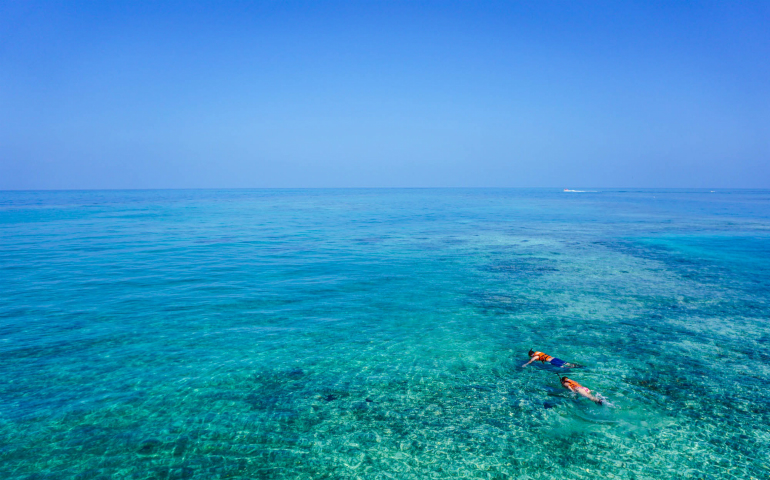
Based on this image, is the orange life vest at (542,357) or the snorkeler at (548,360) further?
the orange life vest at (542,357)

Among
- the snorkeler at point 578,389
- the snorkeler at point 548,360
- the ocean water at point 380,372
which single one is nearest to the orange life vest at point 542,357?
the snorkeler at point 548,360

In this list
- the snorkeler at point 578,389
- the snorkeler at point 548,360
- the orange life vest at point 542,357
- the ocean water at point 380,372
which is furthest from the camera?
the orange life vest at point 542,357

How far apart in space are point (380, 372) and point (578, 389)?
446 cm

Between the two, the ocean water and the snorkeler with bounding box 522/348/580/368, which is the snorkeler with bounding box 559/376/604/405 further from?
the snorkeler with bounding box 522/348/580/368

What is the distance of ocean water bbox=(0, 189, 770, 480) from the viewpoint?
276 inches

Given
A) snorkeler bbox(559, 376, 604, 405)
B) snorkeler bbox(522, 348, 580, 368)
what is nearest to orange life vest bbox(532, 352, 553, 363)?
snorkeler bbox(522, 348, 580, 368)

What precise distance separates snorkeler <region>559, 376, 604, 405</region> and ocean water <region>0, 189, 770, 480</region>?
173 mm

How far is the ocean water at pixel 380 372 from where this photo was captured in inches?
276

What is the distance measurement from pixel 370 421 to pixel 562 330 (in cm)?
758

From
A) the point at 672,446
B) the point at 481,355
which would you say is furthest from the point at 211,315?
the point at 672,446

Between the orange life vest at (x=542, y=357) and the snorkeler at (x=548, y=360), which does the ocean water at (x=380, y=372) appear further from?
the orange life vest at (x=542, y=357)

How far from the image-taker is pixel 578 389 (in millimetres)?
9000

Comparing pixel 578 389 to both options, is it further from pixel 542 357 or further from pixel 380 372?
pixel 380 372

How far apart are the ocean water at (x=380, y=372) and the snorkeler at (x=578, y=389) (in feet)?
0.57
